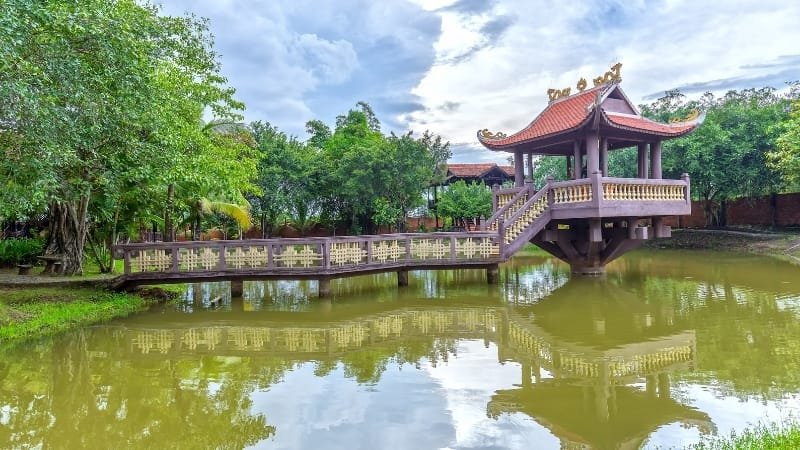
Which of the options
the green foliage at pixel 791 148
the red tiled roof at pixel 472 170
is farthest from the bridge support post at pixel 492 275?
the red tiled roof at pixel 472 170

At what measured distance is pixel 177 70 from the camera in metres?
11.5

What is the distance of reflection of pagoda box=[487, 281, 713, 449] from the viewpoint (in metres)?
4.37

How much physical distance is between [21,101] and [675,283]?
13.2 meters

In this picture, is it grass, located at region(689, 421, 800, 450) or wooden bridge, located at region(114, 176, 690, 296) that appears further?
wooden bridge, located at region(114, 176, 690, 296)

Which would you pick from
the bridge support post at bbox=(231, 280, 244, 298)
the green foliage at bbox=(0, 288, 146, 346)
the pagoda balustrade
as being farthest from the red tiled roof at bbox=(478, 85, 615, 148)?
the green foliage at bbox=(0, 288, 146, 346)

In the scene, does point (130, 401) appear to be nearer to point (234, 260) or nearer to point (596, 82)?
point (234, 260)

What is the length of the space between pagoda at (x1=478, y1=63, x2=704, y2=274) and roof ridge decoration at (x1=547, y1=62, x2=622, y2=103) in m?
0.02

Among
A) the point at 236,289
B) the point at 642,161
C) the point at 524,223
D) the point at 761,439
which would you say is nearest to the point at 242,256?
the point at 236,289

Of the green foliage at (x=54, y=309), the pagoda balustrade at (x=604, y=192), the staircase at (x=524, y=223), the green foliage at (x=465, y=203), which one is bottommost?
the green foliage at (x=54, y=309)

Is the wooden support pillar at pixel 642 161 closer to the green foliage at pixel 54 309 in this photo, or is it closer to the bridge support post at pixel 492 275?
the bridge support post at pixel 492 275

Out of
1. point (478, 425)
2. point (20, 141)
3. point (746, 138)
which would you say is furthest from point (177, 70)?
point (746, 138)

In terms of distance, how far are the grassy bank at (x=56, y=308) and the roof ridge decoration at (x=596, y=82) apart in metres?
11.1

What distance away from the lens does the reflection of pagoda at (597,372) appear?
4.37 m

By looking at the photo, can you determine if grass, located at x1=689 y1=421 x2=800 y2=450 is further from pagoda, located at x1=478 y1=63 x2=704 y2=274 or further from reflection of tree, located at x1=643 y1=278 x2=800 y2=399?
pagoda, located at x1=478 y1=63 x2=704 y2=274
